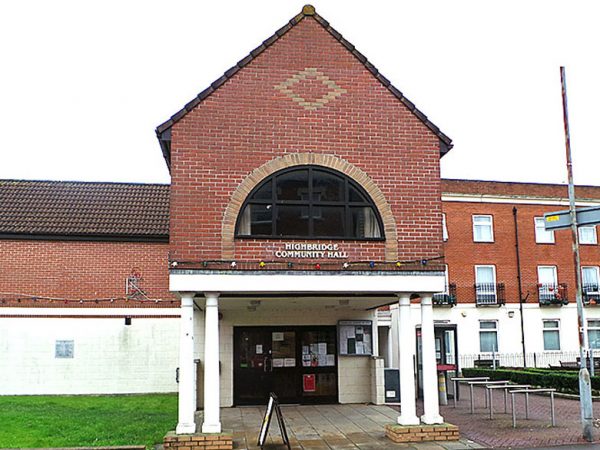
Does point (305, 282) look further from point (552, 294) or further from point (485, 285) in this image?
point (552, 294)

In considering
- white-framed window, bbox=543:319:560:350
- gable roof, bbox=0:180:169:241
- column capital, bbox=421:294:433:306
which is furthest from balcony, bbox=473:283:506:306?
column capital, bbox=421:294:433:306

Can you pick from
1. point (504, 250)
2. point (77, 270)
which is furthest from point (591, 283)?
point (77, 270)

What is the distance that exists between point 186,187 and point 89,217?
10.6 metres

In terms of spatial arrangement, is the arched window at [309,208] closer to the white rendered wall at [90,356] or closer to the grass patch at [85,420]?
the grass patch at [85,420]

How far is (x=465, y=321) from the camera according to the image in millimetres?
30219

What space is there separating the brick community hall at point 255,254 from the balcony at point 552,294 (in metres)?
8.65

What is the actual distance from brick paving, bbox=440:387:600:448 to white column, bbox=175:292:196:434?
5184 mm

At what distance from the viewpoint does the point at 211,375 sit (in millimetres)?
→ 11445

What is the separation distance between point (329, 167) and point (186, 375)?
4.68 metres

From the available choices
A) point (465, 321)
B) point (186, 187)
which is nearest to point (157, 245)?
point (186, 187)

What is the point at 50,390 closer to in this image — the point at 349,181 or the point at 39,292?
the point at 39,292

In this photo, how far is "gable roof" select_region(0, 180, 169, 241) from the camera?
67.2 feet

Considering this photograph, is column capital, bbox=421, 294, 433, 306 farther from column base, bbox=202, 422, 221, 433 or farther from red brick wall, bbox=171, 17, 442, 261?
column base, bbox=202, 422, 221, 433

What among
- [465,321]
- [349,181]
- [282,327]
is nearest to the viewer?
[349,181]
